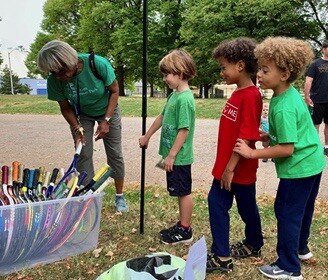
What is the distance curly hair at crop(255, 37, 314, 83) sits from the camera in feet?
6.95

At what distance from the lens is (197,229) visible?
3.26 metres

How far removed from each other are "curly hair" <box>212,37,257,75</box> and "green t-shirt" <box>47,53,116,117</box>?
106 centimetres

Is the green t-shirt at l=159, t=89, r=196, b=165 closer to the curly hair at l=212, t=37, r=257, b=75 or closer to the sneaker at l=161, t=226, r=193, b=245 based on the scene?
the curly hair at l=212, t=37, r=257, b=75

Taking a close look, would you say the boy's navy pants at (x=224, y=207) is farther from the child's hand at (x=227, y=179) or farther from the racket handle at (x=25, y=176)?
the racket handle at (x=25, y=176)

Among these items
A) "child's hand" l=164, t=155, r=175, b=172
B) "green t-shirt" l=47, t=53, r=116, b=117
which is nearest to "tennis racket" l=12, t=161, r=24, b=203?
"green t-shirt" l=47, t=53, r=116, b=117

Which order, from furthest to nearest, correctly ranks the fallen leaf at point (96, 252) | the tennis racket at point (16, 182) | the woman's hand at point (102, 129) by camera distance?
the woman's hand at point (102, 129)
the fallen leaf at point (96, 252)
the tennis racket at point (16, 182)

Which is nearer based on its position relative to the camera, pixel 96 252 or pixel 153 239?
pixel 96 252

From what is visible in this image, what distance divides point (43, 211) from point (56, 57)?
3.38 ft

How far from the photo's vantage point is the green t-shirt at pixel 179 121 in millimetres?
2656

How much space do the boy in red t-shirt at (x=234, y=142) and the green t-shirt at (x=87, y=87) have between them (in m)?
1.01

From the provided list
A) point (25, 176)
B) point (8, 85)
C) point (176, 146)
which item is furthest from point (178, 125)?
point (8, 85)

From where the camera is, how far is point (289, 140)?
2098mm

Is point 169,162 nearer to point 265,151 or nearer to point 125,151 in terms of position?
point 265,151

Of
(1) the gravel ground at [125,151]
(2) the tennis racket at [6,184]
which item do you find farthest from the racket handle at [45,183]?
(1) the gravel ground at [125,151]
